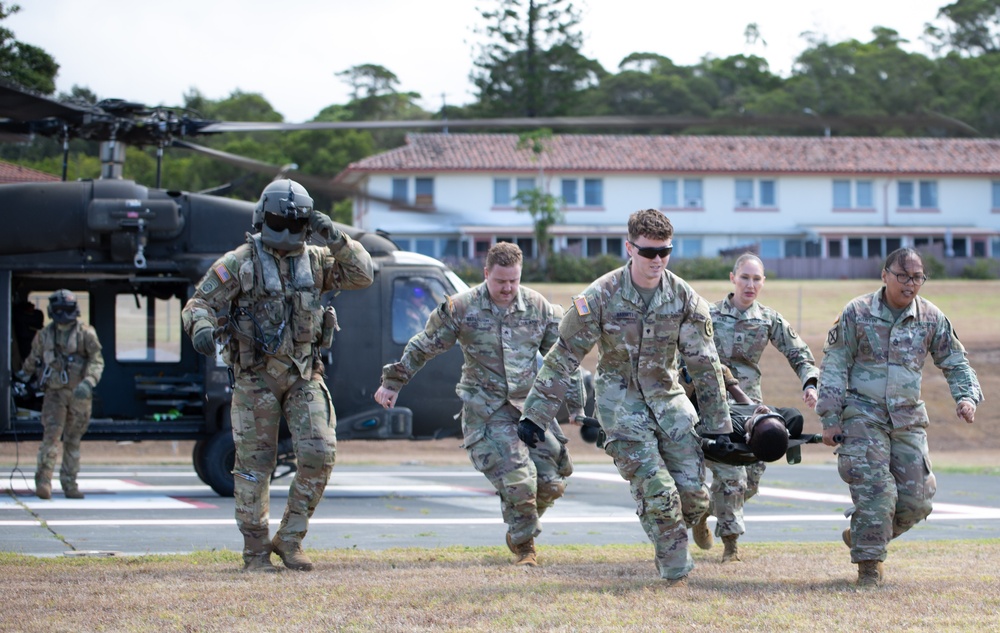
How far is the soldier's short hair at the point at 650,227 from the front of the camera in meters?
6.94

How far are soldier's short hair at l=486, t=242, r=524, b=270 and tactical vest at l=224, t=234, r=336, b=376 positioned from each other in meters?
1.26

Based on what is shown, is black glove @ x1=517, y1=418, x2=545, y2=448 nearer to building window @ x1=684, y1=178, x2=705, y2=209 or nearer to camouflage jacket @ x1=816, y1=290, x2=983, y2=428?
camouflage jacket @ x1=816, y1=290, x2=983, y2=428

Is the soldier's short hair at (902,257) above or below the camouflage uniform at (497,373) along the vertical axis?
above

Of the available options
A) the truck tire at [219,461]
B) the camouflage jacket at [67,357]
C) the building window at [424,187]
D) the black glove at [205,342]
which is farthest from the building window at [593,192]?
the black glove at [205,342]

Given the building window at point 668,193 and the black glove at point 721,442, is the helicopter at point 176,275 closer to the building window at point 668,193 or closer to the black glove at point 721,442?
the black glove at point 721,442

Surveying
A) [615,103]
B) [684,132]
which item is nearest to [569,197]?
[684,132]

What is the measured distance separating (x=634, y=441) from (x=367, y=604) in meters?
1.74

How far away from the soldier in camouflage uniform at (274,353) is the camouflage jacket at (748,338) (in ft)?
8.90

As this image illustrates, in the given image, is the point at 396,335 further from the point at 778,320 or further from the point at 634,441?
the point at 634,441

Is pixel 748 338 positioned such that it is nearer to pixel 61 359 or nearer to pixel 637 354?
pixel 637 354

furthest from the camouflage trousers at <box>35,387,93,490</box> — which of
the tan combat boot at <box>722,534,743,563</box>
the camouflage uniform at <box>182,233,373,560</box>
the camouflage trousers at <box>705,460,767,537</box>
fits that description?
the tan combat boot at <box>722,534,743,563</box>

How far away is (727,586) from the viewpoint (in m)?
6.98

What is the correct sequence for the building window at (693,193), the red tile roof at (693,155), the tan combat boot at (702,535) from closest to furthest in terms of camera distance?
the tan combat boot at (702,535) < the red tile roof at (693,155) < the building window at (693,193)

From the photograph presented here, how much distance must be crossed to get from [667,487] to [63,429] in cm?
838
